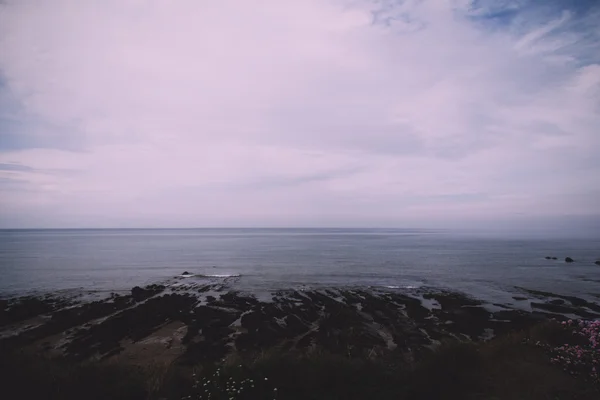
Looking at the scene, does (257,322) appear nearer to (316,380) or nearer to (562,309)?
(316,380)

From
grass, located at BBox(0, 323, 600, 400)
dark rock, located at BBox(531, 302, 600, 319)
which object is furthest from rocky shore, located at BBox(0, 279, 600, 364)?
grass, located at BBox(0, 323, 600, 400)

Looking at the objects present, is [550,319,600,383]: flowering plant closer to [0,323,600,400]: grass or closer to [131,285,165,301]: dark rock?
[0,323,600,400]: grass

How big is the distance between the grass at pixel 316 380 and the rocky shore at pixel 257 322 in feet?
13.5

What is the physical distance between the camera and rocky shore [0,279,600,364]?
14852 mm

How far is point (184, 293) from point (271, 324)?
525 inches

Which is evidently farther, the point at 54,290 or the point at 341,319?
the point at 54,290

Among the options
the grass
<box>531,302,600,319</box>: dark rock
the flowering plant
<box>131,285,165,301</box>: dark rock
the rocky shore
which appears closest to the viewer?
the grass

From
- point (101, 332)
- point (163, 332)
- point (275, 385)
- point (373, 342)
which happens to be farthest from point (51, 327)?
point (373, 342)

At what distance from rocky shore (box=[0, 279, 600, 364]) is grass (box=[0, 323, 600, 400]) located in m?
4.11

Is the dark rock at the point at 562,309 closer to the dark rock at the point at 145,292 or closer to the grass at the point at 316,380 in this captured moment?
the grass at the point at 316,380

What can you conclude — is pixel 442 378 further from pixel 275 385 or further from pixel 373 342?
pixel 373 342

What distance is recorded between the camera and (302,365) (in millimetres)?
9469

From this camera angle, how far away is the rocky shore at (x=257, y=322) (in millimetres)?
14852

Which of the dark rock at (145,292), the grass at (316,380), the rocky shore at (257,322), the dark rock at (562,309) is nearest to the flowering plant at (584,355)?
the grass at (316,380)
